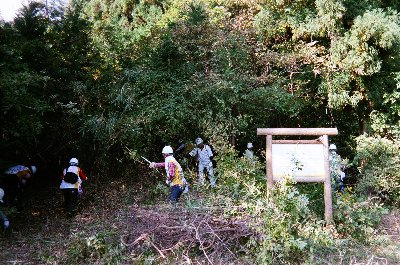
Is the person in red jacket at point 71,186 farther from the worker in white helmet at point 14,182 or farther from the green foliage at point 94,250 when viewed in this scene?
the green foliage at point 94,250

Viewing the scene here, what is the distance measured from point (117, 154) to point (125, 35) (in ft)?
16.2

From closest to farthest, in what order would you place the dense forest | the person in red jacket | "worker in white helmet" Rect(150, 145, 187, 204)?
the dense forest < "worker in white helmet" Rect(150, 145, 187, 204) < the person in red jacket

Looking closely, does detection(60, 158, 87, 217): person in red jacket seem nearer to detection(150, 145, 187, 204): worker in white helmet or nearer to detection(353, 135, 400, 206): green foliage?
detection(150, 145, 187, 204): worker in white helmet

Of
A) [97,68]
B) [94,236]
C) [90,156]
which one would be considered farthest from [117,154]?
[94,236]

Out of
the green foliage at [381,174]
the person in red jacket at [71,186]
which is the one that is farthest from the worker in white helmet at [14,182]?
the green foliage at [381,174]

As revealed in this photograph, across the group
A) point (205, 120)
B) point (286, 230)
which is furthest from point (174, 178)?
point (286, 230)

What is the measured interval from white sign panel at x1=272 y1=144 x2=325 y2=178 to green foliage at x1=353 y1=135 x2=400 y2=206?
10.2ft

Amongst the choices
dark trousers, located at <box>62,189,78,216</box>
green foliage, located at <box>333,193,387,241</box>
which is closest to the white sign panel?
green foliage, located at <box>333,193,387,241</box>

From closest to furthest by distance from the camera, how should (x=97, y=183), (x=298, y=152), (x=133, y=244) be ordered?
(x=133, y=244) < (x=298, y=152) < (x=97, y=183)

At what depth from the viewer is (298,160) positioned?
22.7 feet

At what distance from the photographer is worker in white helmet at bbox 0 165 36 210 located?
963 cm

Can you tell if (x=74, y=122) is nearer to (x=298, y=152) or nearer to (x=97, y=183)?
(x=97, y=183)

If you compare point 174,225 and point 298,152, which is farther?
point 298,152

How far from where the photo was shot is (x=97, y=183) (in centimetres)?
1224
